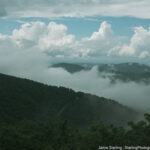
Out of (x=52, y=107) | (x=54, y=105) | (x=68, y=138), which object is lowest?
(x=68, y=138)

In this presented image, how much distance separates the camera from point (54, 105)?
146m

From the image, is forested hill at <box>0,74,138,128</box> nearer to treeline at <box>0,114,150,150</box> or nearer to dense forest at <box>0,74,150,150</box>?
dense forest at <box>0,74,150,150</box>

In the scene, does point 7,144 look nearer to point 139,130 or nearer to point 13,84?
point 139,130

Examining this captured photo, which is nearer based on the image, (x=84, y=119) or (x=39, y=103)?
(x=84, y=119)

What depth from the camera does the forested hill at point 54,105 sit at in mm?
124938

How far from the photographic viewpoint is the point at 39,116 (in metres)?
127

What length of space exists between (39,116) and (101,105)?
143 ft

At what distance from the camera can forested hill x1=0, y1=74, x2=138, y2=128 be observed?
125 metres

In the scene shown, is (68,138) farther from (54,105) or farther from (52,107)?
(54,105)

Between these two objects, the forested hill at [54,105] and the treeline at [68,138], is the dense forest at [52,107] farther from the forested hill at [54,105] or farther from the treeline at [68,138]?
the treeline at [68,138]

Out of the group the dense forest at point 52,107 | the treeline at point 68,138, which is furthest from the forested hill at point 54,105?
the treeline at point 68,138

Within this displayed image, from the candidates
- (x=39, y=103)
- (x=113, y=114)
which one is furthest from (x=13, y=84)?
(x=113, y=114)

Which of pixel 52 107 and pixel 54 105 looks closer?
pixel 52 107

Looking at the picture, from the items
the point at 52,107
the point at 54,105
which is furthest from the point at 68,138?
the point at 54,105
